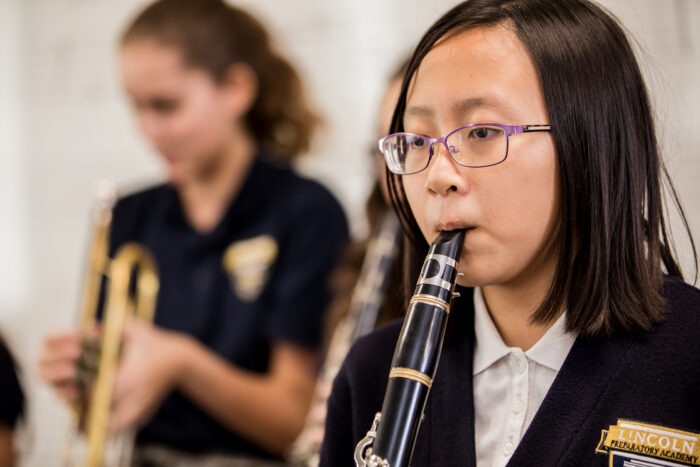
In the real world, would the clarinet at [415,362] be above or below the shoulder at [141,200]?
below

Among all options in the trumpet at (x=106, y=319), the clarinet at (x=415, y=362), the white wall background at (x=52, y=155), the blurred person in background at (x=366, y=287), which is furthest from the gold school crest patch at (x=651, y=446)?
the white wall background at (x=52, y=155)

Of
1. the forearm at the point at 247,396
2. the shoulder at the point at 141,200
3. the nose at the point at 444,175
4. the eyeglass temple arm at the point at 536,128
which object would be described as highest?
the eyeglass temple arm at the point at 536,128

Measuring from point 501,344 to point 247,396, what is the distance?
74 cm

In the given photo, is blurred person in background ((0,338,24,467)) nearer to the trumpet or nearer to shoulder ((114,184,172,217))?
the trumpet

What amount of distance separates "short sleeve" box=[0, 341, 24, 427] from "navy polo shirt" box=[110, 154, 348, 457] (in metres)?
0.31

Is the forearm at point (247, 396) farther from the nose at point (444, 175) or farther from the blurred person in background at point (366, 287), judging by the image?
the nose at point (444, 175)

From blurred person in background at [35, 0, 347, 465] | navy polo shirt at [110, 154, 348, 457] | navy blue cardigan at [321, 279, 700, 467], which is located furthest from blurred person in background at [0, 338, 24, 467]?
navy blue cardigan at [321, 279, 700, 467]

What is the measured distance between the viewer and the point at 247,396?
1.24 meters

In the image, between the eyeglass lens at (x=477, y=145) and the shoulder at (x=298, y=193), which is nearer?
the eyeglass lens at (x=477, y=145)

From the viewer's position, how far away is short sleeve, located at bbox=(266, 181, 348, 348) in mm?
1307

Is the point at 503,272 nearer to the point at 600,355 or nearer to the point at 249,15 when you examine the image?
the point at 600,355

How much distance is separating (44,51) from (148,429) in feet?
5.07

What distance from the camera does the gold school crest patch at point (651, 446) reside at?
0.49 m

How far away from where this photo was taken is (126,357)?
1.23 metres
